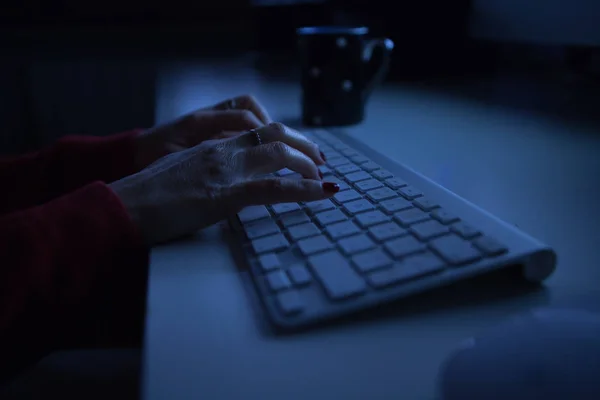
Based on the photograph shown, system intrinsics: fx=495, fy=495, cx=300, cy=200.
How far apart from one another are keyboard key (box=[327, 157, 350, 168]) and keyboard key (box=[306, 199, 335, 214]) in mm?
102

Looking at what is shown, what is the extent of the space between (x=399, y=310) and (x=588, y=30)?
2.25 ft

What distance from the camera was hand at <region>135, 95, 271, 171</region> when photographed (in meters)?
0.67

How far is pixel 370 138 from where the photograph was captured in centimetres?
70

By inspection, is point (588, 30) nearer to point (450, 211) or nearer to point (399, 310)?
point (450, 211)

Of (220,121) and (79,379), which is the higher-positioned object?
(220,121)

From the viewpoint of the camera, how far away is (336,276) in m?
0.32

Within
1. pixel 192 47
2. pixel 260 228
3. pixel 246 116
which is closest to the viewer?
pixel 260 228

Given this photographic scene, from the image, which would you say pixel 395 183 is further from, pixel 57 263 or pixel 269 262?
pixel 57 263

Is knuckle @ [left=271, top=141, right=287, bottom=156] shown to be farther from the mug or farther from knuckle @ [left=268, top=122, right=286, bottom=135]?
the mug

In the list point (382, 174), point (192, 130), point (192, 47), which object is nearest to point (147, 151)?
point (192, 130)

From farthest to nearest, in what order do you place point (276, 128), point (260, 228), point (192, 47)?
point (192, 47) → point (276, 128) → point (260, 228)

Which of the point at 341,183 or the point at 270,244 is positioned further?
the point at 341,183

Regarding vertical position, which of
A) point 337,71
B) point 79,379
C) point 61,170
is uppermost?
point 337,71

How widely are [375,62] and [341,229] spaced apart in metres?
0.49
